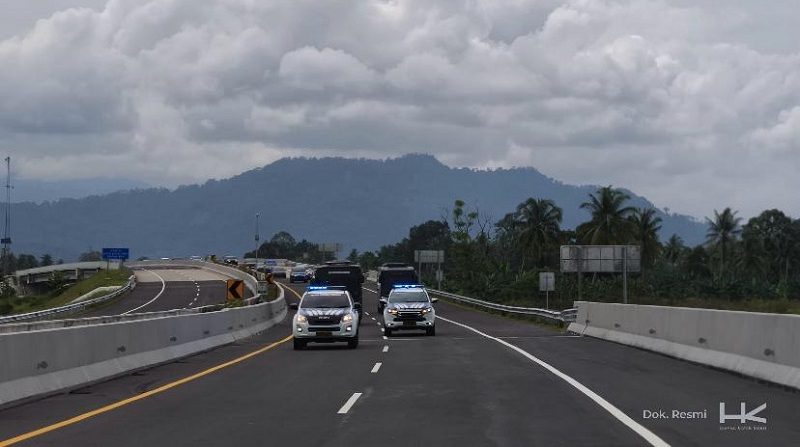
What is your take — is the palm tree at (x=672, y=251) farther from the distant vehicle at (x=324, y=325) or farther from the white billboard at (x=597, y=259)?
the distant vehicle at (x=324, y=325)

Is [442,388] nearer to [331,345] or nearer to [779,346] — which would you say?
[779,346]

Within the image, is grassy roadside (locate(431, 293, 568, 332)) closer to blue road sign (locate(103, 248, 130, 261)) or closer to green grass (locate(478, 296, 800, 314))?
green grass (locate(478, 296, 800, 314))

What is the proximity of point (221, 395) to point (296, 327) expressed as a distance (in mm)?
12563

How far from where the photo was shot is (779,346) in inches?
691

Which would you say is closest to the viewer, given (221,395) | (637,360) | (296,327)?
(221,395)

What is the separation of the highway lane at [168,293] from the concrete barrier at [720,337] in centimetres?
4639

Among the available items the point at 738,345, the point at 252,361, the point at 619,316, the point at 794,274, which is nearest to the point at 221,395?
the point at 252,361

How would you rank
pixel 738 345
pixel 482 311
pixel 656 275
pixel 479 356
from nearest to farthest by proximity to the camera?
pixel 738 345 < pixel 479 356 < pixel 482 311 < pixel 656 275

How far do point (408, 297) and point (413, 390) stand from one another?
21.0 metres

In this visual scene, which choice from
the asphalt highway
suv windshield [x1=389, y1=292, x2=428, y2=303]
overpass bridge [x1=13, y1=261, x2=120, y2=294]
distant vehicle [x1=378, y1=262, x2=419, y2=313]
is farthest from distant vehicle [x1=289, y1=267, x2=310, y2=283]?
the asphalt highway

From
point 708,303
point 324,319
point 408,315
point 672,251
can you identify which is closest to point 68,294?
point 708,303

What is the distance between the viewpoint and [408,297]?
38.3 m

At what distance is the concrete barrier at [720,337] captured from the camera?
56.5 ft

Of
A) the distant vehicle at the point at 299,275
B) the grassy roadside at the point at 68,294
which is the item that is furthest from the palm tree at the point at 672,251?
the grassy roadside at the point at 68,294
